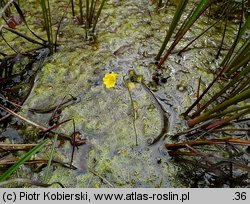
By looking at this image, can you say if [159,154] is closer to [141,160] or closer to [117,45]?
[141,160]

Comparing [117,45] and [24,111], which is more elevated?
[117,45]

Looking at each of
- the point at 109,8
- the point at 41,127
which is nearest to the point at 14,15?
the point at 109,8

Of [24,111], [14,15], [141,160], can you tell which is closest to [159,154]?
[141,160]
